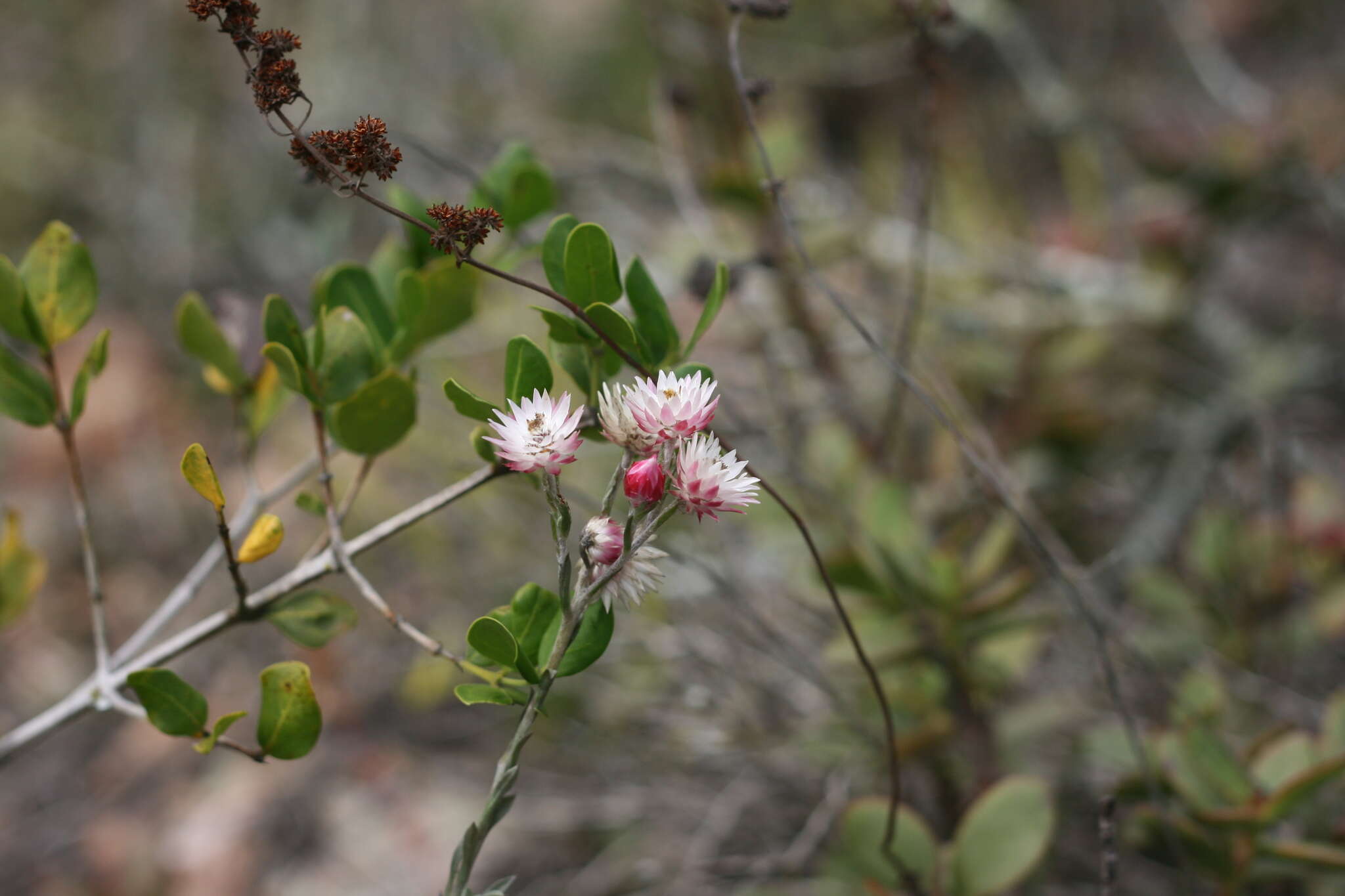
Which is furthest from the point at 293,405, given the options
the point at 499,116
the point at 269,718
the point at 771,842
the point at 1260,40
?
the point at 1260,40

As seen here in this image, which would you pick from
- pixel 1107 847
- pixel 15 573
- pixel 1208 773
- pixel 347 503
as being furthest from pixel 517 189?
pixel 1208 773

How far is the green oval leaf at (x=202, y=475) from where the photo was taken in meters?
0.57

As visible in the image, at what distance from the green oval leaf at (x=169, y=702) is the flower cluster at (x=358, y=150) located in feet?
1.18

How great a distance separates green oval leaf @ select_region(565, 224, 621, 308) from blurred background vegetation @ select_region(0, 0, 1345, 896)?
0.28m

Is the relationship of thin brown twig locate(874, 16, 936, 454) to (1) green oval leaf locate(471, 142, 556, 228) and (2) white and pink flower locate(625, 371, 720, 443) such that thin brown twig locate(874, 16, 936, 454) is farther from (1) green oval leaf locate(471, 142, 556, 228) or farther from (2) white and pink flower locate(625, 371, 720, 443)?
(2) white and pink flower locate(625, 371, 720, 443)

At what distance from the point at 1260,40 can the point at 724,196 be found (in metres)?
2.77

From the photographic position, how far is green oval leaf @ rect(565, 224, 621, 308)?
0.62 metres

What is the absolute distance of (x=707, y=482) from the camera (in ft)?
1.73

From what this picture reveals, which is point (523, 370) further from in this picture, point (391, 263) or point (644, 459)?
point (391, 263)

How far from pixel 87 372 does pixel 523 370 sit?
0.42 metres

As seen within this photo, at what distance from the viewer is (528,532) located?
5.61 feet

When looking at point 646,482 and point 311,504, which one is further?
point 311,504

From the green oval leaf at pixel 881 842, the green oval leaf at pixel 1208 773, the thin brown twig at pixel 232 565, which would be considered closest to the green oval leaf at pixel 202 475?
the thin brown twig at pixel 232 565

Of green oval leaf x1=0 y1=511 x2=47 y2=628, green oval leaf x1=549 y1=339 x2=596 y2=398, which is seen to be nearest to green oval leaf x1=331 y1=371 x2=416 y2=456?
green oval leaf x1=549 y1=339 x2=596 y2=398
